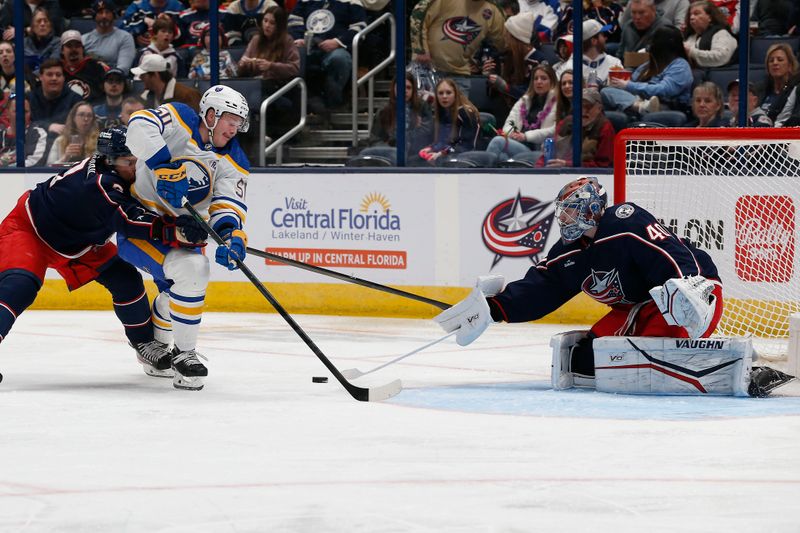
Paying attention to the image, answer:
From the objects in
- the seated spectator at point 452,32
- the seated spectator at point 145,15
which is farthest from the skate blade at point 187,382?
the seated spectator at point 145,15

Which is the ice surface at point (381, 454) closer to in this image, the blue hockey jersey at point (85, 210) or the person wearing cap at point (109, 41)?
the blue hockey jersey at point (85, 210)

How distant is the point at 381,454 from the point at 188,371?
54.8 inches

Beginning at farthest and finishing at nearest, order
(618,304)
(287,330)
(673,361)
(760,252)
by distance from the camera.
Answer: (287,330), (760,252), (618,304), (673,361)

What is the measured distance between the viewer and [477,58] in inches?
285

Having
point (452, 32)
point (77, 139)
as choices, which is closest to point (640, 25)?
point (452, 32)

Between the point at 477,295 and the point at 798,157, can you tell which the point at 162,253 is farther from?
the point at 798,157

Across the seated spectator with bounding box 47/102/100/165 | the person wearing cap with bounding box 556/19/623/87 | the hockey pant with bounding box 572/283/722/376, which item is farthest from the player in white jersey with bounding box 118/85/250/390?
the seated spectator with bounding box 47/102/100/165

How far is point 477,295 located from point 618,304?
534 mm

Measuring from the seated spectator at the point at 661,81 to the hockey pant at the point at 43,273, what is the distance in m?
3.11

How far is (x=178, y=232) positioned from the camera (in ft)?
15.3

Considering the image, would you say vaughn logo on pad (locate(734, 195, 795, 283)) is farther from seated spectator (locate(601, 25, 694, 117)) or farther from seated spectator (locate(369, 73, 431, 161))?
seated spectator (locate(369, 73, 431, 161))

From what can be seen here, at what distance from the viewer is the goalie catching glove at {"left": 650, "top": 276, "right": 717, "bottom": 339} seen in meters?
4.15

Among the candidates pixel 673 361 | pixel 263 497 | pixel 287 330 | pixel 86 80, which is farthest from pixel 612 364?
pixel 86 80

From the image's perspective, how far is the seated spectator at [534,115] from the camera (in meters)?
7.14
